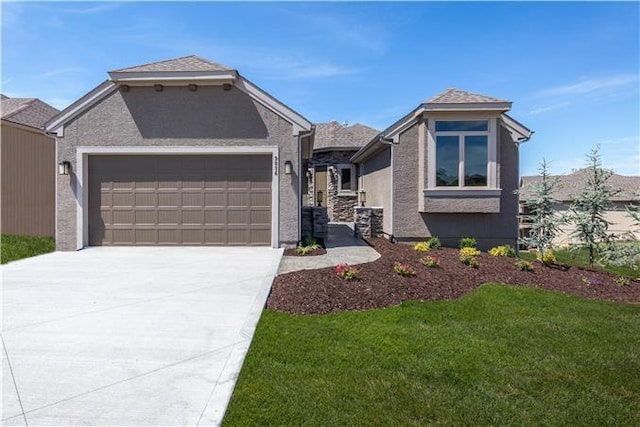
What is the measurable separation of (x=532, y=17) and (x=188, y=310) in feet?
35.7

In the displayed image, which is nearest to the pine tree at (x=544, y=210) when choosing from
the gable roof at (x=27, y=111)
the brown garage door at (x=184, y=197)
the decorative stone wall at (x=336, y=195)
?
the brown garage door at (x=184, y=197)

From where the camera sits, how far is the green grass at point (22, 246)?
9441 millimetres

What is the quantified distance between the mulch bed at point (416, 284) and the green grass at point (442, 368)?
0.42m

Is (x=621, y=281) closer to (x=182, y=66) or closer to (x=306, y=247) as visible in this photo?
(x=306, y=247)

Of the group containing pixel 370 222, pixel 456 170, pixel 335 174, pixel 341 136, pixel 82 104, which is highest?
pixel 341 136

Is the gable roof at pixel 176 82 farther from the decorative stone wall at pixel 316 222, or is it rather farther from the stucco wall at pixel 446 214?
the stucco wall at pixel 446 214

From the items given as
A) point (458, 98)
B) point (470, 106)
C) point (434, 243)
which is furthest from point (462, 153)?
point (434, 243)

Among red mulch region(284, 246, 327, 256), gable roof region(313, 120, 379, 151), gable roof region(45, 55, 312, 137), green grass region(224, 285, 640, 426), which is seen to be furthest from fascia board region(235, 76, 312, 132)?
gable roof region(313, 120, 379, 151)

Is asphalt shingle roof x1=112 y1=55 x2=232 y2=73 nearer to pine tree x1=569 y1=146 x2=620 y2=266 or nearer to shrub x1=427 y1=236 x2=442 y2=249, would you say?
shrub x1=427 y1=236 x2=442 y2=249

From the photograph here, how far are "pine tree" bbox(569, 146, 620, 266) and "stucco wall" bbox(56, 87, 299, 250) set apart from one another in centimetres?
720

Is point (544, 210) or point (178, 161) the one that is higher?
point (178, 161)

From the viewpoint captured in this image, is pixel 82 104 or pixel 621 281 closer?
pixel 621 281

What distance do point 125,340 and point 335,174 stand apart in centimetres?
1743

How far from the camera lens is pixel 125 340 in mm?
4305
